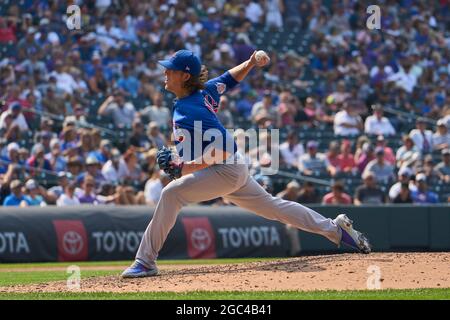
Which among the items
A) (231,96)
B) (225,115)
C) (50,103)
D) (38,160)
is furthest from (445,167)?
(38,160)

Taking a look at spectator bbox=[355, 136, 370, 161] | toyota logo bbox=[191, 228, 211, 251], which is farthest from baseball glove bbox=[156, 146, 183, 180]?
spectator bbox=[355, 136, 370, 161]

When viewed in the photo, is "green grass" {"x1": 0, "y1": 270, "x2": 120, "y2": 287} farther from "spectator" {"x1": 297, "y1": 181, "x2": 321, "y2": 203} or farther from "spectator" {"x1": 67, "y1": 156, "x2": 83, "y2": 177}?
"spectator" {"x1": 297, "y1": 181, "x2": 321, "y2": 203}

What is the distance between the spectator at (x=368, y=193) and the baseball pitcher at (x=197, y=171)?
896 centimetres

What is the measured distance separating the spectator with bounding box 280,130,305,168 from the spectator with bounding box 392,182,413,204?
6.75 feet

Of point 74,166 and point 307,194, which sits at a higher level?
point 74,166

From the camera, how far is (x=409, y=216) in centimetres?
1852

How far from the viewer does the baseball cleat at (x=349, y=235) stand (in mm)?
9933

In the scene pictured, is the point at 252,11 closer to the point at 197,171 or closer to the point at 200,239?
the point at 200,239

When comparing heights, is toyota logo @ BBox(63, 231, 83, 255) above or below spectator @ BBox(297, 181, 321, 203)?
below

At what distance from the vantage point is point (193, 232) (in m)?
16.5

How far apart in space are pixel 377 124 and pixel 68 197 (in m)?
7.97

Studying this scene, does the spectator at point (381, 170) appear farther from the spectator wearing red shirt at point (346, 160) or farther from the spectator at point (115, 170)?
the spectator at point (115, 170)

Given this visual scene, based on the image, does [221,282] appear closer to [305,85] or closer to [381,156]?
[381,156]

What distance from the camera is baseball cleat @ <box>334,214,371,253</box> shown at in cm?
993
